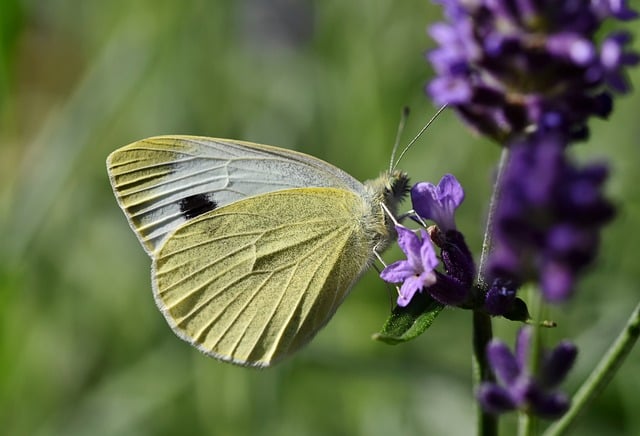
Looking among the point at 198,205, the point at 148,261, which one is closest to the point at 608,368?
the point at 198,205

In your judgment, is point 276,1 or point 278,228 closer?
point 278,228

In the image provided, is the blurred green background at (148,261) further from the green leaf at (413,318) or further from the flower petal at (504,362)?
the flower petal at (504,362)

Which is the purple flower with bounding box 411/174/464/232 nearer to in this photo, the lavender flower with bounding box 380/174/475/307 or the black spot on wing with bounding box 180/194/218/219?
the lavender flower with bounding box 380/174/475/307

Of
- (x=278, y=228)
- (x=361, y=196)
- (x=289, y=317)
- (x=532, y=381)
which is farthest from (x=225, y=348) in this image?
(x=532, y=381)

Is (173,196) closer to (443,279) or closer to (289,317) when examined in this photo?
(289,317)

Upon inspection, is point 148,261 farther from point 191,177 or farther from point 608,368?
point 608,368

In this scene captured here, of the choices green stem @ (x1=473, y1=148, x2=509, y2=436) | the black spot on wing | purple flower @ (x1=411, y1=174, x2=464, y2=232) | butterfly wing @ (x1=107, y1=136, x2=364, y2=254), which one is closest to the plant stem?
green stem @ (x1=473, y1=148, x2=509, y2=436)
